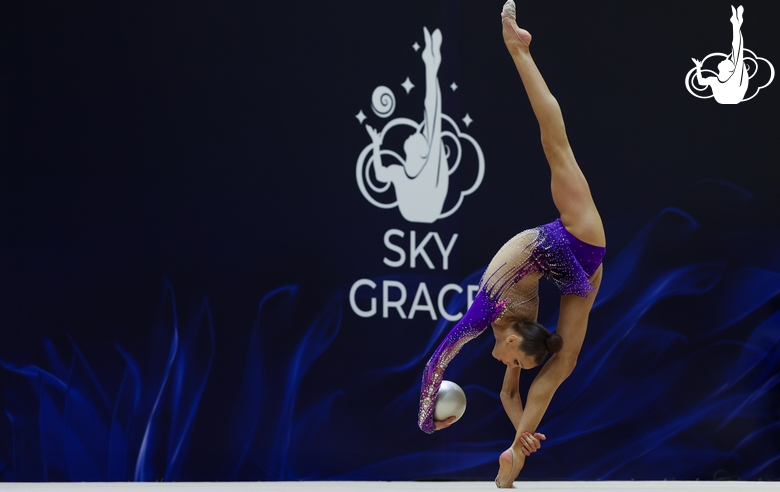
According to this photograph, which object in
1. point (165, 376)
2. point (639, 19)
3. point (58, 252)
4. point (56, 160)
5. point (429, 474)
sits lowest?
point (429, 474)

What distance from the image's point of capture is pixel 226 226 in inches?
189

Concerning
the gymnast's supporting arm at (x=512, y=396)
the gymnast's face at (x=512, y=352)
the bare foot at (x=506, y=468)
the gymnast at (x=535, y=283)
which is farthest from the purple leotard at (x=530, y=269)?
the bare foot at (x=506, y=468)

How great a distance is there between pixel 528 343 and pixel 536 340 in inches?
1.5

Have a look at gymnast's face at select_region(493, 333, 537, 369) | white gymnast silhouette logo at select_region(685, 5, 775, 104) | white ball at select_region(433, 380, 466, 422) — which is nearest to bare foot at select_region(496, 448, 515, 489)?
white ball at select_region(433, 380, 466, 422)

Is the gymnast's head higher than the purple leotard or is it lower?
lower

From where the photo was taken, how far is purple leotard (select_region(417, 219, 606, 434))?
11.6 feet

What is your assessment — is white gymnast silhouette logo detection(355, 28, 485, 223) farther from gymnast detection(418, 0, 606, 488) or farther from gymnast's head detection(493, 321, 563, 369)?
gymnast's head detection(493, 321, 563, 369)

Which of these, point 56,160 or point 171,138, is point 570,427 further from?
point 56,160

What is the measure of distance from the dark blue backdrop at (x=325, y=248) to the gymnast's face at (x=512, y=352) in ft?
4.10

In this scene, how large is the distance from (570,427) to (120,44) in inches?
Answer: 146

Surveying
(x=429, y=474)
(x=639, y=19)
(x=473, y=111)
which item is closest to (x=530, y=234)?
(x=473, y=111)

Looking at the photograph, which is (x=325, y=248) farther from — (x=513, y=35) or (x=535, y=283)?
(x=513, y=35)
